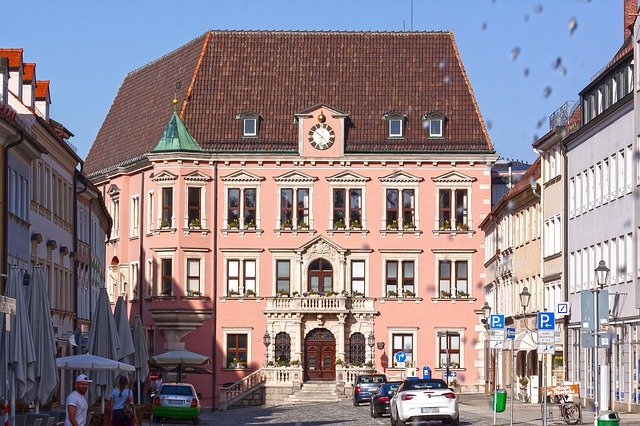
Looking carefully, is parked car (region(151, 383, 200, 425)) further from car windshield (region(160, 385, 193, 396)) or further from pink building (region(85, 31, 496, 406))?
pink building (region(85, 31, 496, 406))

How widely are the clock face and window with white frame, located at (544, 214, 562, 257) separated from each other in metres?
19.9

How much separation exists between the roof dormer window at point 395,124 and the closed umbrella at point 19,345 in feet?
201

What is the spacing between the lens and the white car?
4878cm

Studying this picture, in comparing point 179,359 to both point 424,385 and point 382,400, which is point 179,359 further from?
point 424,385

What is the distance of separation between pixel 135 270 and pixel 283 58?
14.5 meters

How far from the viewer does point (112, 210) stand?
331 ft

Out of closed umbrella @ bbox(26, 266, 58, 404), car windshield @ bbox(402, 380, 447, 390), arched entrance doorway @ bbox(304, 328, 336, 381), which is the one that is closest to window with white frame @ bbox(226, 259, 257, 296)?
arched entrance doorway @ bbox(304, 328, 336, 381)

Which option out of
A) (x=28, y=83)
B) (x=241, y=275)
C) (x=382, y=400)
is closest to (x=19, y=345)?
(x=28, y=83)

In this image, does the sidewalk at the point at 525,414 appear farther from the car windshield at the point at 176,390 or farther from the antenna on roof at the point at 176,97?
the antenna on roof at the point at 176,97

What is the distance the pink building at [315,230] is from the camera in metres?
92.6

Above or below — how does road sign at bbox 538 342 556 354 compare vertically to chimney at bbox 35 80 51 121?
below

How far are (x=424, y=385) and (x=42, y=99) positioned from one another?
65.9 feet

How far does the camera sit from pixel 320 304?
9212 cm

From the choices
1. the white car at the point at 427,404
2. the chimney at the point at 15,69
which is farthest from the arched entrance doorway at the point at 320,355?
the white car at the point at 427,404
